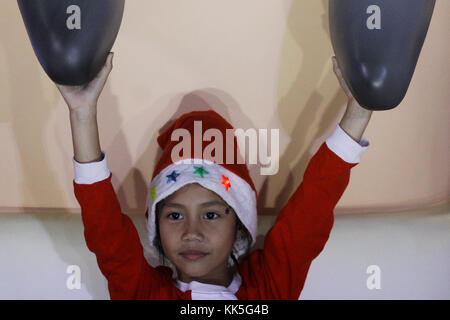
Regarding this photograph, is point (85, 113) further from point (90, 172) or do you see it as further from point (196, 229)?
point (196, 229)

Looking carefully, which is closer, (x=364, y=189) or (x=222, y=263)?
(x=222, y=263)

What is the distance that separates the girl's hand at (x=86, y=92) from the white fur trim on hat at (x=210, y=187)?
150 millimetres

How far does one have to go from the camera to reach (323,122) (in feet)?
2.74

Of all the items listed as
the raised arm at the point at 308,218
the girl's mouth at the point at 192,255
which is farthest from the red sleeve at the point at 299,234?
the girl's mouth at the point at 192,255

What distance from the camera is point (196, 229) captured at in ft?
2.26

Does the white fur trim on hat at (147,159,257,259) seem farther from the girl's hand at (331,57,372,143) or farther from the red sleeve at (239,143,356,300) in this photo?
the girl's hand at (331,57,372,143)

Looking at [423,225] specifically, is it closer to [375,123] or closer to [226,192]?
[375,123]

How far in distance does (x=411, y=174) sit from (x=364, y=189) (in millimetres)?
74

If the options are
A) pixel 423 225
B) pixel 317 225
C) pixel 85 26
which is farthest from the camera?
pixel 423 225

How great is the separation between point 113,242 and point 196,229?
0.33 ft

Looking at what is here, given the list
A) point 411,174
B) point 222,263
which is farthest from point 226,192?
point 411,174

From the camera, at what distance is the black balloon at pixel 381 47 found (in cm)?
53

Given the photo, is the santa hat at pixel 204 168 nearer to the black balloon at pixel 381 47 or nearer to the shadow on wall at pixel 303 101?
the shadow on wall at pixel 303 101

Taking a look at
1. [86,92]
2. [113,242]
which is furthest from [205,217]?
[86,92]
